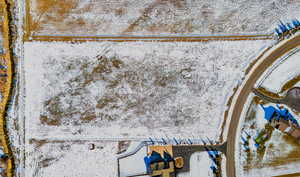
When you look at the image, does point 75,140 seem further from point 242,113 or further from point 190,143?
point 242,113

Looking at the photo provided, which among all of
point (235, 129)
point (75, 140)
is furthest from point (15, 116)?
point (235, 129)

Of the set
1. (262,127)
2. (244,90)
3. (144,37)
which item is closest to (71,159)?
(144,37)

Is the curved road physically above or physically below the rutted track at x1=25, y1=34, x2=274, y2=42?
below

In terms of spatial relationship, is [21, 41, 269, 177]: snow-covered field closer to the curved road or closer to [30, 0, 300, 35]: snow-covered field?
the curved road

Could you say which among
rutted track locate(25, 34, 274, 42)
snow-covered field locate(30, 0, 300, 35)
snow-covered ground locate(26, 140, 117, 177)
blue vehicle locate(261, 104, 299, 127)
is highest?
snow-covered field locate(30, 0, 300, 35)

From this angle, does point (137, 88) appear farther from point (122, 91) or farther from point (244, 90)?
point (244, 90)

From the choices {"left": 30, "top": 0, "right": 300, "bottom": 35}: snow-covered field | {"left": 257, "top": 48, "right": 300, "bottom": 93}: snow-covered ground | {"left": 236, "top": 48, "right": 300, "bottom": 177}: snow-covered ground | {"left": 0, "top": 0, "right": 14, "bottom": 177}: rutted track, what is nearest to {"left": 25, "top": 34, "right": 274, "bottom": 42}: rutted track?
{"left": 30, "top": 0, "right": 300, "bottom": 35}: snow-covered field
